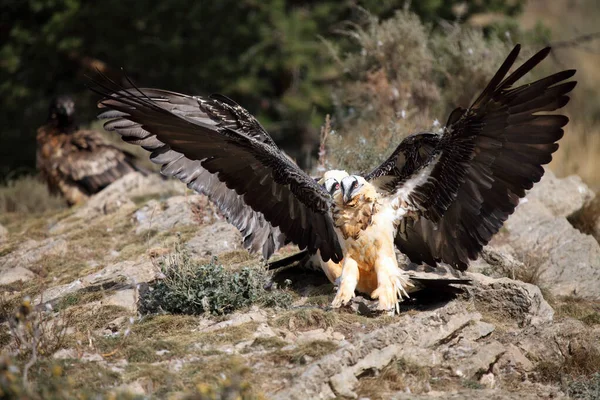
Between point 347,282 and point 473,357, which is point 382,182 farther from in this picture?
point 473,357

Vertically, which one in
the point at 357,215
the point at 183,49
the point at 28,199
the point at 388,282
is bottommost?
the point at 28,199

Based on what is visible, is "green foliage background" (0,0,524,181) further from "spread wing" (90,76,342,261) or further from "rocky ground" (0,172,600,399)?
"spread wing" (90,76,342,261)

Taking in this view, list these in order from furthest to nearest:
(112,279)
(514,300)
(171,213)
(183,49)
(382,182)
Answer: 1. (183,49)
2. (171,213)
3. (112,279)
4. (382,182)
5. (514,300)

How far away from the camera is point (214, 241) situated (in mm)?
7922

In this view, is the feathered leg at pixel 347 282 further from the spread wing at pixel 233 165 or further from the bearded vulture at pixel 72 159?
the bearded vulture at pixel 72 159

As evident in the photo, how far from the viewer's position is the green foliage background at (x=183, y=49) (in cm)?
1430

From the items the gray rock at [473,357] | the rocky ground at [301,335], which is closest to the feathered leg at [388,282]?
the rocky ground at [301,335]

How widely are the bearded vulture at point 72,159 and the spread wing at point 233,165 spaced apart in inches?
192

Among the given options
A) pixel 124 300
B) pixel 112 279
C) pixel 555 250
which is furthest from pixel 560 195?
pixel 124 300

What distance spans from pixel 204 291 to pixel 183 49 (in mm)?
9176

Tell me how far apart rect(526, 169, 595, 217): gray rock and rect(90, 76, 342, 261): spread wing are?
148 inches

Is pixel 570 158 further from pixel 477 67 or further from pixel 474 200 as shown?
pixel 474 200

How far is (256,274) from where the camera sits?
6.35 m

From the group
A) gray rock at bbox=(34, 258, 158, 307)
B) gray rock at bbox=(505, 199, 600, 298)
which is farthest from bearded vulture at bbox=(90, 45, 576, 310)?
gray rock at bbox=(505, 199, 600, 298)
